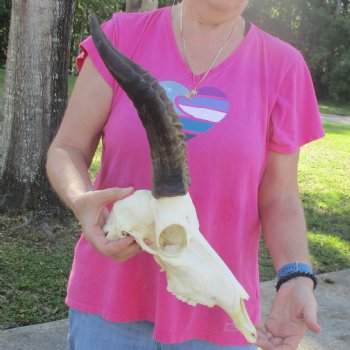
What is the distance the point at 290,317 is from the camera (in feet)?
5.69

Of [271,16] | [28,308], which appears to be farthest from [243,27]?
[271,16]

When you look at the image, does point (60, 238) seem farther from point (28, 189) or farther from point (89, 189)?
point (89, 189)

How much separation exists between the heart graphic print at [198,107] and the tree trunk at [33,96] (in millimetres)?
3395

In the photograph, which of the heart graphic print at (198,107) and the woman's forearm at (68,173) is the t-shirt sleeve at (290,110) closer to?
the heart graphic print at (198,107)

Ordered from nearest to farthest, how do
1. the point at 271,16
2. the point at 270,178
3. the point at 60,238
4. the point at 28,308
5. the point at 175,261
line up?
the point at 175,261
the point at 270,178
the point at 28,308
the point at 60,238
the point at 271,16

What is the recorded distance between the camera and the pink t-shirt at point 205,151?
173 cm

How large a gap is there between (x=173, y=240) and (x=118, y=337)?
1.65ft

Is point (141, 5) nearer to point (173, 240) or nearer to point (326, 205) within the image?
point (326, 205)

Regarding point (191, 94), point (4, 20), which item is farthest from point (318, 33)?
point (191, 94)

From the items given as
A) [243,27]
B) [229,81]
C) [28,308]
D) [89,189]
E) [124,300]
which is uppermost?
[243,27]

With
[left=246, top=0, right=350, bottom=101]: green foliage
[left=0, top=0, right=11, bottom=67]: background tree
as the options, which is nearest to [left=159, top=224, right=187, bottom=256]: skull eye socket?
[left=0, top=0, right=11, bottom=67]: background tree

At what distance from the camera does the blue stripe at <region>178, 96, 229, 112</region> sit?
175 cm

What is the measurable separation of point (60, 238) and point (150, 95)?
13.4ft

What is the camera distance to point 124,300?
5.84 feet
